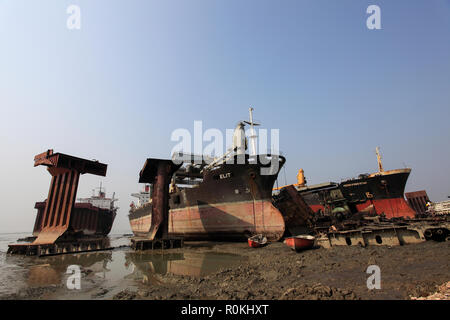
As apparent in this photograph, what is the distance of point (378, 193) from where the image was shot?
91.0 ft

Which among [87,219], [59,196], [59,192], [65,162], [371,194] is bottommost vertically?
[87,219]

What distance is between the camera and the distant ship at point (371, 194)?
26.5 m

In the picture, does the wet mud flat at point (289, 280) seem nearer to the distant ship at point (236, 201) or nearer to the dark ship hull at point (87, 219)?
the distant ship at point (236, 201)

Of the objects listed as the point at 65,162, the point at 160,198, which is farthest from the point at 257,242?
the point at 65,162

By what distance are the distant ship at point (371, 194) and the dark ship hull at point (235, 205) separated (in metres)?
16.8

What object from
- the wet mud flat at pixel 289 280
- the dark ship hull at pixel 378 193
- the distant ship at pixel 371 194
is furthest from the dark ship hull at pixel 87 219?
the dark ship hull at pixel 378 193

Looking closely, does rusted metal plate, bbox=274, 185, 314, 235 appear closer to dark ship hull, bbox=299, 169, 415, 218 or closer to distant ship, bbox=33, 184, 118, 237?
dark ship hull, bbox=299, 169, 415, 218

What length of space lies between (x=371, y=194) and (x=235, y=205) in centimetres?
2219

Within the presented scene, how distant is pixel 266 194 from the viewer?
58.7ft

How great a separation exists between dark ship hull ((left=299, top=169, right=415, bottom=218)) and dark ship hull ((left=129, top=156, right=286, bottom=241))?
1744 centimetres

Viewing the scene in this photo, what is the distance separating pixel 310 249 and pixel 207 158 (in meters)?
22.0

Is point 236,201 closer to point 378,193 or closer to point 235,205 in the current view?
point 235,205
